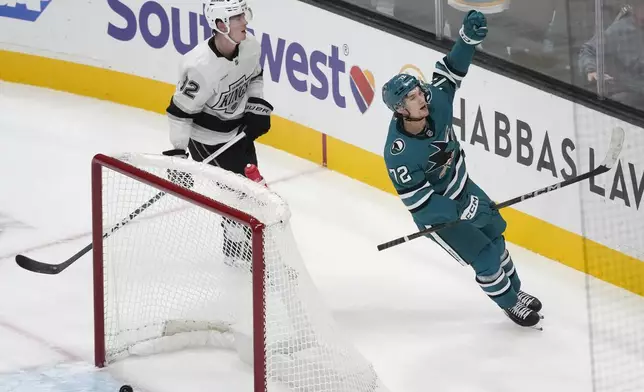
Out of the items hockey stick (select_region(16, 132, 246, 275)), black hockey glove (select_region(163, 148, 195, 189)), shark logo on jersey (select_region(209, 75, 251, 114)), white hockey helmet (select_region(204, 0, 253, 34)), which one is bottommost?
hockey stick (select_region(16, 132, 246, 275))

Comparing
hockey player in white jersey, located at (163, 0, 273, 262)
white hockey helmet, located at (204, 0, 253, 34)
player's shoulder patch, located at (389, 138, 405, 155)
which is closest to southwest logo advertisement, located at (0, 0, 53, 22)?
hockey player in white jersey, located at (163, 0, 273, 262)

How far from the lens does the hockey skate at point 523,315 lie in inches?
195

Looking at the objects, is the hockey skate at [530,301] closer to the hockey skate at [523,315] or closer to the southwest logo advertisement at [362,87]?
the hockey skate at [523,315]

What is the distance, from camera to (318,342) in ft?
14.2

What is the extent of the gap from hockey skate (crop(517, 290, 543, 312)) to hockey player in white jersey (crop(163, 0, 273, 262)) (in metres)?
1.19

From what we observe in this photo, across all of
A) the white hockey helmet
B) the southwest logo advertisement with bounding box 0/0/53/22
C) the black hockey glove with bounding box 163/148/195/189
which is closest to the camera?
the black hockey glove with bounding box 163/148/195/189

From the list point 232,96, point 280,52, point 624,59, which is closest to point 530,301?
point 624,59

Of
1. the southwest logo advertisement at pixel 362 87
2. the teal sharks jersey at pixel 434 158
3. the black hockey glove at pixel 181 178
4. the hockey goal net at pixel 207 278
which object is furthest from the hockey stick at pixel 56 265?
the southwest logo advertisement at pixel 362 87

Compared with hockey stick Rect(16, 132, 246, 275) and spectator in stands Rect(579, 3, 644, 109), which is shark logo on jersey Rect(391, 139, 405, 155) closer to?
hockey stick Rect(16, 132, 246, 275)

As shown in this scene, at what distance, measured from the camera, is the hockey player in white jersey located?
5.02 m

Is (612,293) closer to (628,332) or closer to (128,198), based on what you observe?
(628,332)

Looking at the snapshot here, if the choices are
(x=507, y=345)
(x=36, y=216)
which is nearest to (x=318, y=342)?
(x=507, y=345)

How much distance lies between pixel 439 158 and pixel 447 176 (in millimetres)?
108

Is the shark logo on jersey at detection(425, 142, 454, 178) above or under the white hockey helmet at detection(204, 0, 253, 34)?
under
